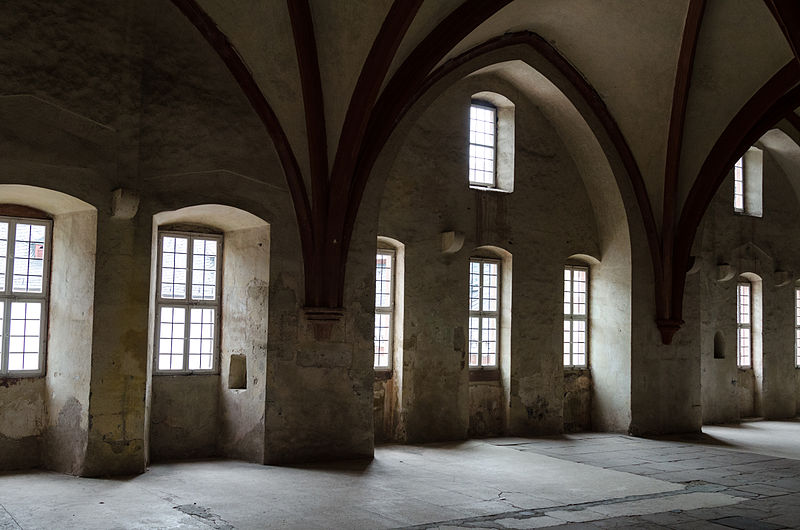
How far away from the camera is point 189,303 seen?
10.9 m

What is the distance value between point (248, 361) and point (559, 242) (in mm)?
6686

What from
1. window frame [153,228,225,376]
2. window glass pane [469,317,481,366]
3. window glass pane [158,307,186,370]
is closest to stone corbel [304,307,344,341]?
window frame [153,228,225,376]

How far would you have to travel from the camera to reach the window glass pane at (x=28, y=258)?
383 inches

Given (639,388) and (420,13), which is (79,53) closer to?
(420,13)

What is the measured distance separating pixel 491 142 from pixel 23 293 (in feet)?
27.4

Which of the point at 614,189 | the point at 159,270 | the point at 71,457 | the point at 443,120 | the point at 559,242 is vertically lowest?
the point at 71,457

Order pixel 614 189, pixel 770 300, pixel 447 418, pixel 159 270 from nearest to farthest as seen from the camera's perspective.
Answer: pixel 159 270
pixel 447 418
pixel 614 189
pixel 770 300

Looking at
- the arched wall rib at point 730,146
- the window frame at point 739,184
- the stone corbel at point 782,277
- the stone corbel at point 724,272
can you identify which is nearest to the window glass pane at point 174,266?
the arched wall rib at point 730,146

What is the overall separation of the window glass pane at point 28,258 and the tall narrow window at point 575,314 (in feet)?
30.8

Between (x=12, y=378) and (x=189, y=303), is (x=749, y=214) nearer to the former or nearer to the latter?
(x=189, y=303)

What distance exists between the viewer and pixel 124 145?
370 inches

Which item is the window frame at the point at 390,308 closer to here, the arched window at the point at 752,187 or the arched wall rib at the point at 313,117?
the arched wall rib at the point at 313,117

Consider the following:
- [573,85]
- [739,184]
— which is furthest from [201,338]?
[739,184]

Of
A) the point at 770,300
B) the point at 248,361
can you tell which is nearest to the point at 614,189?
the point at 770,300
